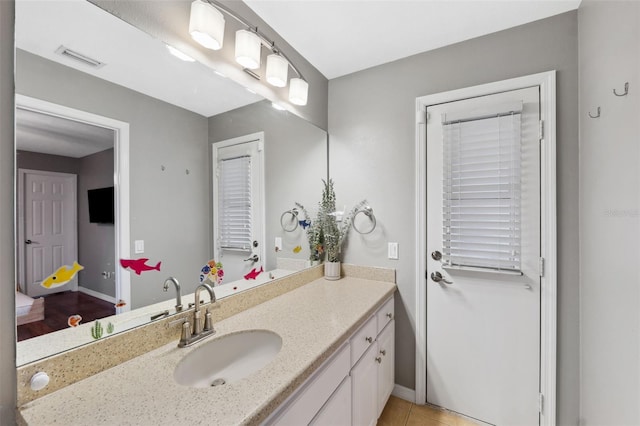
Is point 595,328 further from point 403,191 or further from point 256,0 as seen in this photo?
point 256,0

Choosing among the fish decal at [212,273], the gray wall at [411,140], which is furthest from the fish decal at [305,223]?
the fish decal at [212,273]

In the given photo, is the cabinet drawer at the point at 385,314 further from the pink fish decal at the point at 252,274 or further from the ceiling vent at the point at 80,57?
the ceiling vent at the point at 80,57

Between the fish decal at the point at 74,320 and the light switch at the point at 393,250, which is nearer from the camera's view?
the fish decal at the point at 74,320

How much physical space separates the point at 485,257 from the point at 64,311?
6.73 feet

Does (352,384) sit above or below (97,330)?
below

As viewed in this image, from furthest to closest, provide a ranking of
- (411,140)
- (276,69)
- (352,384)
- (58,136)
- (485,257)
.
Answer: (411,140)
(485,257)
(276,69)
(352,384)
(58,136)

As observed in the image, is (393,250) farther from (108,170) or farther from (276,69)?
(108,170)

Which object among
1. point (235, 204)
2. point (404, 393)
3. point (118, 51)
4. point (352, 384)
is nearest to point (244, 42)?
point (118, 51)

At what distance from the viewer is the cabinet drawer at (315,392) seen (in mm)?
898

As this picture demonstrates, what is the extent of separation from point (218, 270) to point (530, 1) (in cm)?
222

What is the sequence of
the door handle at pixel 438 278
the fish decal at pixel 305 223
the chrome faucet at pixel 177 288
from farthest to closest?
1. the fish decal at pixel 305 223
2. the door handle at pixel 438 278
3. the chrome faucet at pixel 177 288

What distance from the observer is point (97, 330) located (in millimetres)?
946

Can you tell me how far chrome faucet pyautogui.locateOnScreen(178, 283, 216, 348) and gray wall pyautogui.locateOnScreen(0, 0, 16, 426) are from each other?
0.46 metres

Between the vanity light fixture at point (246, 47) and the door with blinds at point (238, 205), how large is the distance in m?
0.40
